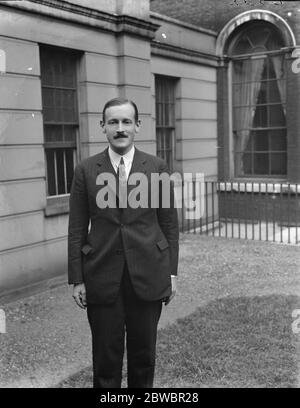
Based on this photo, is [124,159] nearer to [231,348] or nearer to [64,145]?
[231,348]

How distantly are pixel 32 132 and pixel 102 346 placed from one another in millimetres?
4795

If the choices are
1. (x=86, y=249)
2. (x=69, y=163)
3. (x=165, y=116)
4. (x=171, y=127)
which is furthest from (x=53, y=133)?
(x=86, y=249)

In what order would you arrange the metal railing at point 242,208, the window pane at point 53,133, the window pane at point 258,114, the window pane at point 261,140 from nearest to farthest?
the window pane at point 53,133 → the metal railing at point 242,208 → the window pane at point 258,114 → the window pane at point 261,140

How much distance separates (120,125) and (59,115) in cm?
544

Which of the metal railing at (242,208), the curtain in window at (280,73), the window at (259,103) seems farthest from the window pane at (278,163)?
the curtain in window at (280,73)

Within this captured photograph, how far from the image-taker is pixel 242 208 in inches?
558

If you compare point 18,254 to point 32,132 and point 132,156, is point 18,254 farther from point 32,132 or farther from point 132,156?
point 132,156

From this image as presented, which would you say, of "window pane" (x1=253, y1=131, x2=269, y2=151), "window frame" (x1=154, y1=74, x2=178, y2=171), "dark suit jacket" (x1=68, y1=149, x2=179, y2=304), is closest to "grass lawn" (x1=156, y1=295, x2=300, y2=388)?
"dark suit jacket" (x1=68, y1=149, x2=179, y2=304)

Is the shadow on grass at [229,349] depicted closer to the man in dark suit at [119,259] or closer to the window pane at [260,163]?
the man in dark suit at [119,259]

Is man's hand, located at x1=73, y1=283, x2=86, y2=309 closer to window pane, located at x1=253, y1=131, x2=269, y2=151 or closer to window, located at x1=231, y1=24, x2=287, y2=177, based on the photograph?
window, located at x1=231, y1=24, x2=287, y2=177

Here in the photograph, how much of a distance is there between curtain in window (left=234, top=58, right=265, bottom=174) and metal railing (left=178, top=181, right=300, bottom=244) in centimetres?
111

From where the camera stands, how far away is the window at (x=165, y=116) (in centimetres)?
1239

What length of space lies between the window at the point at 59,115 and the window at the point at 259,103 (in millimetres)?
6858
